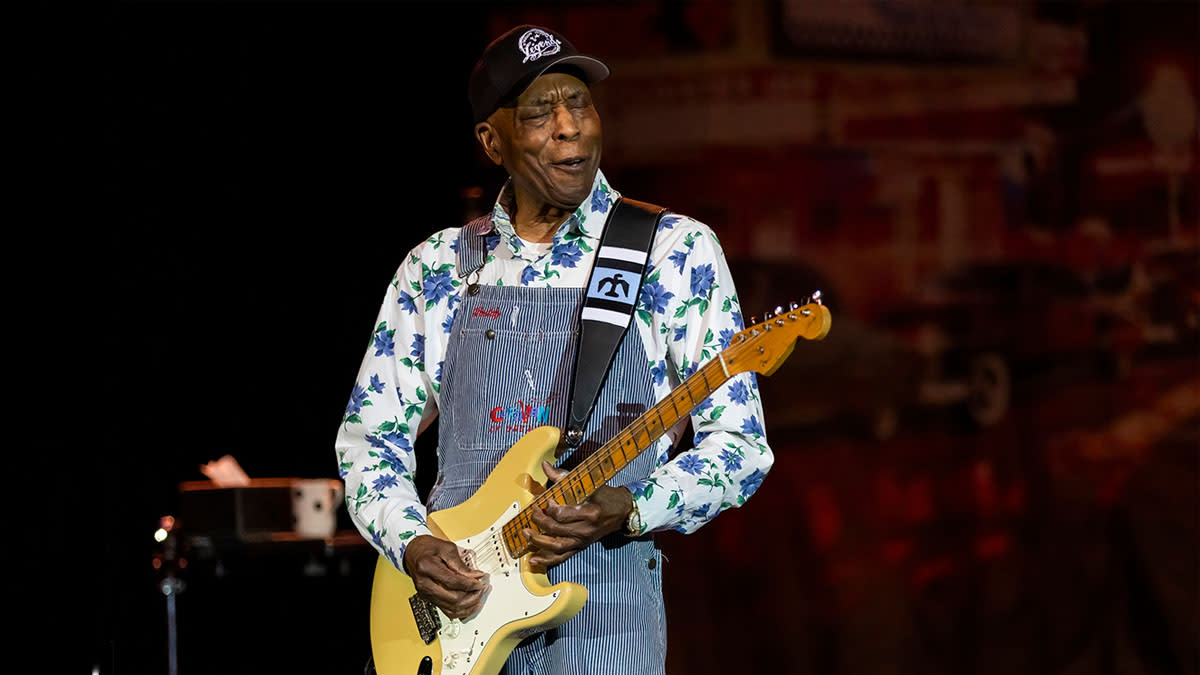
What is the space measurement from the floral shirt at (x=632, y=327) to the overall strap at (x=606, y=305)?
3 cm

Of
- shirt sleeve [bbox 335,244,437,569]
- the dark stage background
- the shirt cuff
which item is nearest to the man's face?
shirt sleeve [bbox 335,244,437,569]

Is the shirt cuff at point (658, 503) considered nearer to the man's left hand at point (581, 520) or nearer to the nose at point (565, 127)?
the man's left hand at point (581, 520)

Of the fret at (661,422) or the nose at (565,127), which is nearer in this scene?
the fret at (661,422)

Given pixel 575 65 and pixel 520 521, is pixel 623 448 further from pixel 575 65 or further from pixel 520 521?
pixel 575 65

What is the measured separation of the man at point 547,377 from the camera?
264cm

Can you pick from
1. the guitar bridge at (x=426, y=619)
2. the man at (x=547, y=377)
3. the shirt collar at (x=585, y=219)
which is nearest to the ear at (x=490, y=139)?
the man at (x=547, y=377)

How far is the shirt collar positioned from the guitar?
464mm

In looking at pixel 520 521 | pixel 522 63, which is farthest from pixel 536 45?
pixel 520 521

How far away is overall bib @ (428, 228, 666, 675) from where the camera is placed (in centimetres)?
267

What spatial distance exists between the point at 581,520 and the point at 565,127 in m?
0.87

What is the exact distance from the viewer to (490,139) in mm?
3037

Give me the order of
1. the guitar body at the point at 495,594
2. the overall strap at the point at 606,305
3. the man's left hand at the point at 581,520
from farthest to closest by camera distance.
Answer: the overall strap at the point at 606,305, the guitar body at the point at 495,594, the man's left hand at the point at 581,520

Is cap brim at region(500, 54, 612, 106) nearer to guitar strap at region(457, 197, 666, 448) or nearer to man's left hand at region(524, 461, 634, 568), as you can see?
guitar strap at region(457, 197, 666, 448)

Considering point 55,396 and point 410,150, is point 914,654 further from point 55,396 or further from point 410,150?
point 55,396
